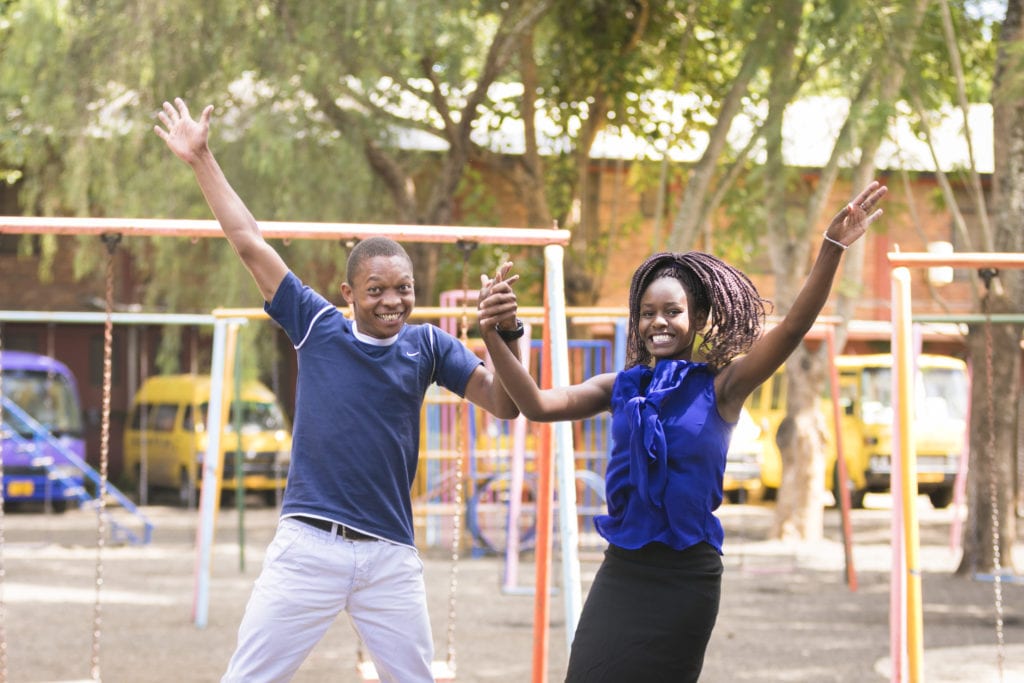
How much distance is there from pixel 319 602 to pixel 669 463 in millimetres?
1124

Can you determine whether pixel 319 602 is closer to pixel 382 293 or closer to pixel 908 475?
pixel 382 293

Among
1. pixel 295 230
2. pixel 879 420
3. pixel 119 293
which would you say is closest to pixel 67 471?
pixel 119 293

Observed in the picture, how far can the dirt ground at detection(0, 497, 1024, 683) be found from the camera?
7.62 meters

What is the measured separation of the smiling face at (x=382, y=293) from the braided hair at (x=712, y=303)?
75 centimetres

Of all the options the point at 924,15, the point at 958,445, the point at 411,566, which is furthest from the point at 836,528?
the point at 411,566

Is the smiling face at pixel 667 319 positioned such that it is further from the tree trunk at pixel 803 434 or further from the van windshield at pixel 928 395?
the van windshield at pixel 928 395

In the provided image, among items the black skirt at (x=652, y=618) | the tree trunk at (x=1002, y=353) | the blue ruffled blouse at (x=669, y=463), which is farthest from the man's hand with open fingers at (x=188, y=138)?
the tree trunk at (x=1002, y=353)

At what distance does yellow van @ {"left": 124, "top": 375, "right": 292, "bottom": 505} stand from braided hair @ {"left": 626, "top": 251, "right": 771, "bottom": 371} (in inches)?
589

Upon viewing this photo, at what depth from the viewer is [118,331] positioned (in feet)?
74.7

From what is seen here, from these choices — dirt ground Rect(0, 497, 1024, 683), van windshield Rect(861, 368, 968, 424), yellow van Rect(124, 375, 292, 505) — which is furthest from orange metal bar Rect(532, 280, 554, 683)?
van windshield Rect(861, 368, 968, 424)

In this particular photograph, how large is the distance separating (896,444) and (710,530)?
8.83 ft

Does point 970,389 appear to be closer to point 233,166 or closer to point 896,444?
point 896,444

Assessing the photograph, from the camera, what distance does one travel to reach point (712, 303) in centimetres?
353

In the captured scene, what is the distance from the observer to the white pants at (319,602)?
12.8 ft
